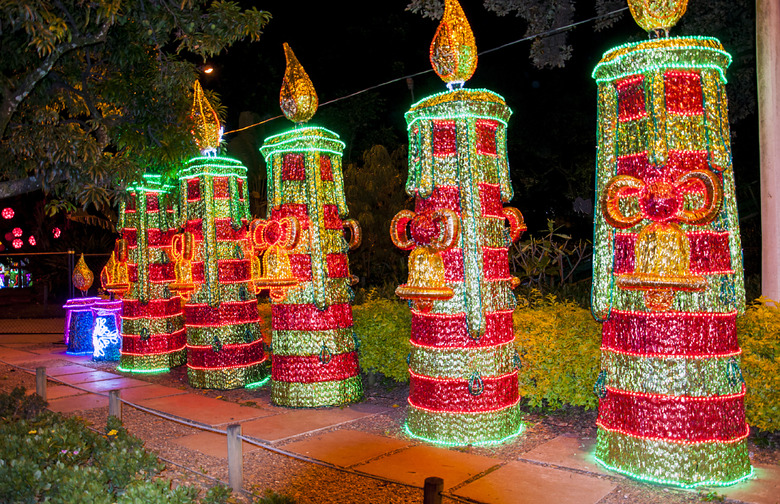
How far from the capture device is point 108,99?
7.55 meters

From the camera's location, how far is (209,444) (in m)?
6.23

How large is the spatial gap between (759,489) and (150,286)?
29.5ft

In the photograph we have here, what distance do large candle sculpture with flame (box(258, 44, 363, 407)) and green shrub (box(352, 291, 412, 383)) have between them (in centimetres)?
82

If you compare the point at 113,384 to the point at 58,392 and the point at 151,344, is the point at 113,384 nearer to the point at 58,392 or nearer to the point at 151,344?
the point at 58,392

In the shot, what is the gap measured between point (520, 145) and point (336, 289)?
8428 millimetres

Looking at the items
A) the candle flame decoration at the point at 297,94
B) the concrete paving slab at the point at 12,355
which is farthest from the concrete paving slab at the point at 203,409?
the concrete paving slab at the point at 12,355

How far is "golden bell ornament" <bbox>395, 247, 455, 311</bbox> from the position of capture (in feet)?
19.1

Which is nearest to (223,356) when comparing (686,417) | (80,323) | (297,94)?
(297,94)

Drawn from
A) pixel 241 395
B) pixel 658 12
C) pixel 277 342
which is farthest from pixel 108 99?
pixel 658 12

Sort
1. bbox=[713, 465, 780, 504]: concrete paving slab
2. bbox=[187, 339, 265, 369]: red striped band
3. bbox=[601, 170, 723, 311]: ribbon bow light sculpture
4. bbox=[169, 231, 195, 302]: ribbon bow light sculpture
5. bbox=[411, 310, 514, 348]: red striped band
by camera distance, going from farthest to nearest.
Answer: bbox=[169, 231, 195, 302]: ribbon bow light sculpture → bbox=[187, 339, 265, 369]: red striped band → bbox=[411, 310, 514, 348]: red striped band → bbox=[601, 170, 723, 311]: ribbon bow light sculpture → bbox=[713, 465, 780, 504]: concrete paving slab

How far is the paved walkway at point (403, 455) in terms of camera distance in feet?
15.0

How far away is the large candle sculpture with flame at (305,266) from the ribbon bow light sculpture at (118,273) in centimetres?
432

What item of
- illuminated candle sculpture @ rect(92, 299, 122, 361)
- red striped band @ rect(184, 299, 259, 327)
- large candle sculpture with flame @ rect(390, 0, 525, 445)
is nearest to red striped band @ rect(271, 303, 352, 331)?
red striped band @ rect(184, 299, 259, 327)

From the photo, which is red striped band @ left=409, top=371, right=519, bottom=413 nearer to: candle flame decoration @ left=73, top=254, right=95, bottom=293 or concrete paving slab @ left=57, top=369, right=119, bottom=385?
concrete paving slab @ left=57, top=369, right=119, bottom=385
